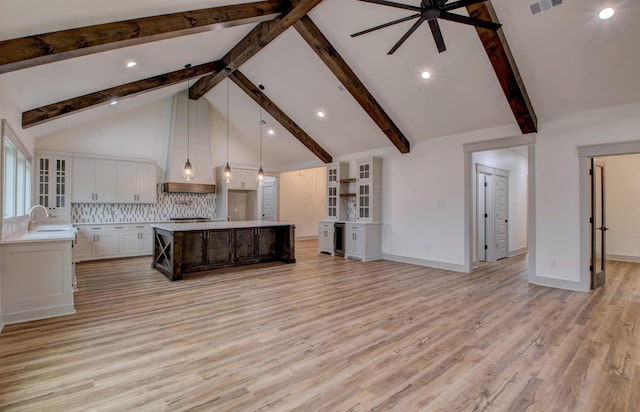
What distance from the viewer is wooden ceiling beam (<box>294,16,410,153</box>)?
5.07 metres

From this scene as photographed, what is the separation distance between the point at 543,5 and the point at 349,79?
291 centimetres

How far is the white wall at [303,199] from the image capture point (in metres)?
11.0

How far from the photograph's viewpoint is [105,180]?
278 inches

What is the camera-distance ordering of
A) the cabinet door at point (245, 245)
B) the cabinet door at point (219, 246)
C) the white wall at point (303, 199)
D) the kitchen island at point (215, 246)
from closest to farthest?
the kitchen island at point (215, 246), the cabinet door at point (219, 246), the cabinet door at point (245, 245), the white wall at point (303, 199)

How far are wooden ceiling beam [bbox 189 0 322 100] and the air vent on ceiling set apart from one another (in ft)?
8.58

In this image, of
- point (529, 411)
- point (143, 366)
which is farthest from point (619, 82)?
point (143, 366)

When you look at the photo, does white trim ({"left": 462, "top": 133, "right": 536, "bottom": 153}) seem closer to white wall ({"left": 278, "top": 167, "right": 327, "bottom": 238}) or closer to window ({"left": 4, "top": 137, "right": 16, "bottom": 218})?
white wall ({"left": 278, "top": 167, "right": 327, "bottom": 238})

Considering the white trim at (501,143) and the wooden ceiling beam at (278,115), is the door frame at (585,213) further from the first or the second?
the wooden ceiling beam at (278,115)

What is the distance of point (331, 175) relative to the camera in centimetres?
834

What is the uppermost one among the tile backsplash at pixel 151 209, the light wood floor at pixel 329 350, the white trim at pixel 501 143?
the white trim at pixel 501 143

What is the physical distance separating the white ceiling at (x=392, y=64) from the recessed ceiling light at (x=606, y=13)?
0.17ft

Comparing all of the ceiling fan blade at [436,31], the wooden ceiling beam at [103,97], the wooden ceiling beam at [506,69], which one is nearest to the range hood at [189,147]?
the wooden ceiling beam at [103,97]

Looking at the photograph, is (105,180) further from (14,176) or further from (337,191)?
(337,191)

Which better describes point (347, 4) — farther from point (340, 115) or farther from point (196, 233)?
point (196, 233)
